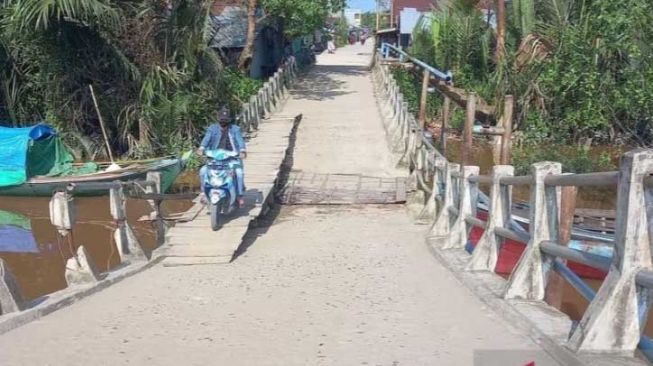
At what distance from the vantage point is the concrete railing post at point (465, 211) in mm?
8383

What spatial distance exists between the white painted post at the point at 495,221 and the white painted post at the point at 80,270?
3428 millimetres

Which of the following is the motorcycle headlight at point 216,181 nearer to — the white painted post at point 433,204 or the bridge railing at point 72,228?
the bridge railing at point 72,228

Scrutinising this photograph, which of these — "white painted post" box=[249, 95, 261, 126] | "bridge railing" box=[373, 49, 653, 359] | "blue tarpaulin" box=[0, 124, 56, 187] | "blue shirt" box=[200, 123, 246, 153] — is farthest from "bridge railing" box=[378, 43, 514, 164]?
"blue tarpaulin" box=[0, 124, 56, 187]

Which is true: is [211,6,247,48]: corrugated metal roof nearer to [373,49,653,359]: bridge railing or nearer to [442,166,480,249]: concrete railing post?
[442,166,480,249]: concrete railing post

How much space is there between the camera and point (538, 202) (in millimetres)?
5047

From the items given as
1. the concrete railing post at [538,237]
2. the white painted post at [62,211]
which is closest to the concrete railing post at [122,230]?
the white painted post at [62,211]

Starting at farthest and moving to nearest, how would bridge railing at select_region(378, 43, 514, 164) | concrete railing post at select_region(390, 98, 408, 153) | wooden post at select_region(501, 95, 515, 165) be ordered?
1. concrete railing post at select_region(390, 98, 408, 153)
2. bridge railing at select_region(378, 43, 514, 164)
3. wooden post at select_region(501, 95, 515, 165)

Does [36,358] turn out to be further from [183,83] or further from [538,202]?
[183,83]

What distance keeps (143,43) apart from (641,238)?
1721 cm

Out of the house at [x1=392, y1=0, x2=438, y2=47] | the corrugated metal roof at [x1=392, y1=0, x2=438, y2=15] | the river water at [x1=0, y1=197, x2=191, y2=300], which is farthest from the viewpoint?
the corrugated metal roof at [x1=392, y1=0, x2=438, y2=15]

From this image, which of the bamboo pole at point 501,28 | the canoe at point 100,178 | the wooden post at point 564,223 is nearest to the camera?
the wooden post at point 564,223

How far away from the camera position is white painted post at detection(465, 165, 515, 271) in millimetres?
6432

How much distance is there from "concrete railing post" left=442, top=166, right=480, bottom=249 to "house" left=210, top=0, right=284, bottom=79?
47.2 feet

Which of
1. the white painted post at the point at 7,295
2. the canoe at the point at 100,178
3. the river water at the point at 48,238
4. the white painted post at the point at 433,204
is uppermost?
the white painted post at the point at 7,295
